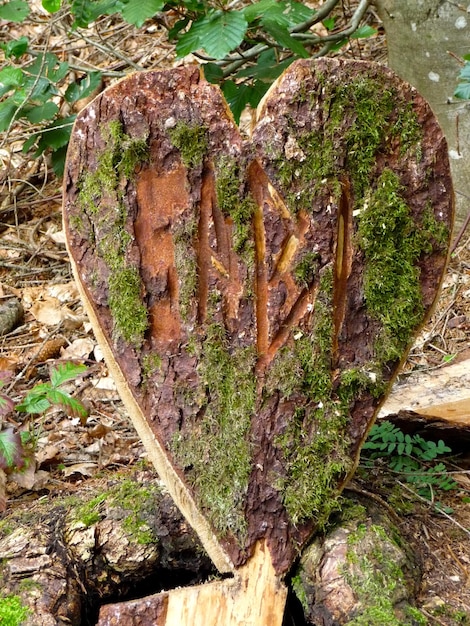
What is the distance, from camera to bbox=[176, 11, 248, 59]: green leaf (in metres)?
2.50

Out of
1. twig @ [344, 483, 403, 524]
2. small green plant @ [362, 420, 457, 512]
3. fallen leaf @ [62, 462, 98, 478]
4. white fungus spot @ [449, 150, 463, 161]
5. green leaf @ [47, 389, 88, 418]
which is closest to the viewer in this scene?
twig @ [344, 483, 403, 524]

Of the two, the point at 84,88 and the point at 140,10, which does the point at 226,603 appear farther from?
the point at 84,88

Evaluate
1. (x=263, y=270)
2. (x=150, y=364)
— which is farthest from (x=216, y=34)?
(x=150, y=364)

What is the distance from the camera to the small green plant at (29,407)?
242 cm

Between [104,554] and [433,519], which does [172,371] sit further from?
[433,519]

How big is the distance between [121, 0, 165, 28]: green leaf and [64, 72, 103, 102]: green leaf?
861 millimetres

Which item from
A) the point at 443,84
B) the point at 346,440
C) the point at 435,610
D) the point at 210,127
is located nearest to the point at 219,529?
the point at 346,440

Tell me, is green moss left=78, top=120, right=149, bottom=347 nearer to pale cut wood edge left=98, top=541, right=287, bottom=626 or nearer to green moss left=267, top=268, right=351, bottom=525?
green moss left=267, top=268, right=351, bottom=525

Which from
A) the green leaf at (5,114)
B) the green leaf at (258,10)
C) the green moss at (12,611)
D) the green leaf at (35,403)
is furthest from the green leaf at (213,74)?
the green moss at (12,611)

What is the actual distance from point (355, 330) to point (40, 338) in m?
2.50

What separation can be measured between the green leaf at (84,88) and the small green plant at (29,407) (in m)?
1.54

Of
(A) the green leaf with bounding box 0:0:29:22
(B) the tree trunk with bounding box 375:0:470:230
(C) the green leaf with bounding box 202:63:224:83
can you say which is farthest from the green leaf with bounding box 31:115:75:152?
(B) the tree trunk with bounding box 375:0:470:230

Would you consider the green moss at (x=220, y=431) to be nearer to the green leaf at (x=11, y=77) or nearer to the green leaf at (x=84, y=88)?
the green leaf at (x=11, y=77)

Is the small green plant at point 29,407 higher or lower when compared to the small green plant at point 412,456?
lower
